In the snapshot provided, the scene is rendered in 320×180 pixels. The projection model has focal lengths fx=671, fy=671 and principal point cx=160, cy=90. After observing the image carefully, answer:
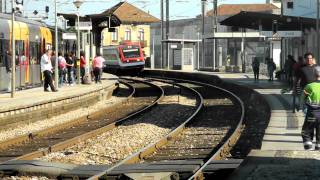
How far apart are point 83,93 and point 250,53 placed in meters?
44.3

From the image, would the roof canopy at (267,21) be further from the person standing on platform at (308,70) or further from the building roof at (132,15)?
the building roof at (132,15)

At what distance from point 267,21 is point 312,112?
25.3m

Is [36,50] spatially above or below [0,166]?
above

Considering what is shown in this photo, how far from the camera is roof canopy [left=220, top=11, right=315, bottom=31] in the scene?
105ft

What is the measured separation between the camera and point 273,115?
18.4 metres

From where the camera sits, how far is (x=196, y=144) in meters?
14.8

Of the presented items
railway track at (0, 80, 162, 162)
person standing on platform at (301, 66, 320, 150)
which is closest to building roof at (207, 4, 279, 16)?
railway track at (0, 80, 162, 162)

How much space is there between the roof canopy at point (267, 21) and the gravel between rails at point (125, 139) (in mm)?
9606

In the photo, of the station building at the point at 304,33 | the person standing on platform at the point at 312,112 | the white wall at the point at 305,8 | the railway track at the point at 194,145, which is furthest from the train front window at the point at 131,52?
the person standing on platform at the point at 312,112

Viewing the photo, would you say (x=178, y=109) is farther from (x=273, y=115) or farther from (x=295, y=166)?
(x=295, y=166)

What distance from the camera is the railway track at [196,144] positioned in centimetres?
1050

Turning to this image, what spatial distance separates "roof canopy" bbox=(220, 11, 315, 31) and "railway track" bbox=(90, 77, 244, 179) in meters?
9.42

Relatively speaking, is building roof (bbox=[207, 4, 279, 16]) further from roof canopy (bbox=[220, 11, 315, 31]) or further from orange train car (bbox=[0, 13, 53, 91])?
orange train car (bbox=[0, 13, 53, 91])

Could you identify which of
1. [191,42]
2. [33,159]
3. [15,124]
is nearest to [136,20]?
[191,42]
